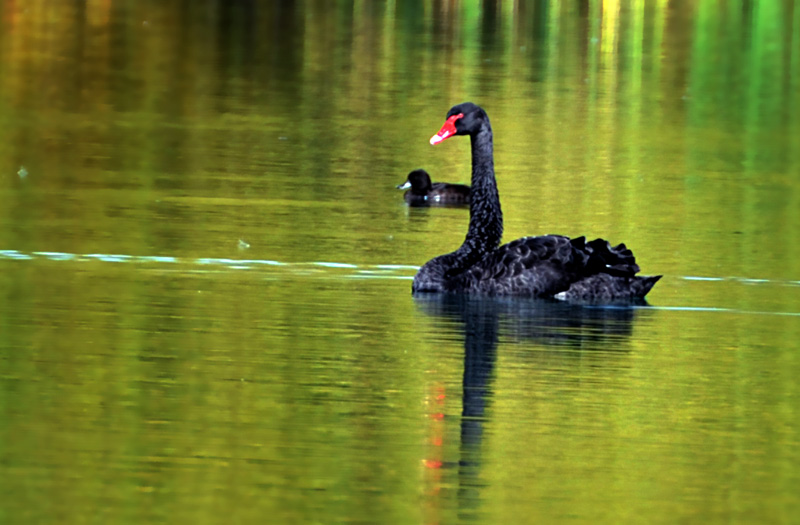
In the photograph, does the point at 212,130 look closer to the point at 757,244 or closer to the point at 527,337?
the point at 757,244

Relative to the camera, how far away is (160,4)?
62062 millimetres

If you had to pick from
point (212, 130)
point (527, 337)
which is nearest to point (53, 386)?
point (527, 337)

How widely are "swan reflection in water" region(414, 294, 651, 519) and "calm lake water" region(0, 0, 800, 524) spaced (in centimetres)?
5

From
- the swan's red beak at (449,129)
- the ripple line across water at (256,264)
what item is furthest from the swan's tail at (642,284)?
the swan's red beak at (449,129)

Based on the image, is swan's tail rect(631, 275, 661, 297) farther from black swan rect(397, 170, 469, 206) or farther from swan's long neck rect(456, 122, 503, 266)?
black swan rect(397, 170, 469, 206)

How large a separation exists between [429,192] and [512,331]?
888 cm

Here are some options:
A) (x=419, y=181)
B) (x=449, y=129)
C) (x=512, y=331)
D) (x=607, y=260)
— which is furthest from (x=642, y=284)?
(x=419, y=181)

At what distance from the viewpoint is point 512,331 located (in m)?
13.6

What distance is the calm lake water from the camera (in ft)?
29.1

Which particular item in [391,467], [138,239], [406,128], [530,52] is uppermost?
[530,52]

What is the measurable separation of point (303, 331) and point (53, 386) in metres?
2.62

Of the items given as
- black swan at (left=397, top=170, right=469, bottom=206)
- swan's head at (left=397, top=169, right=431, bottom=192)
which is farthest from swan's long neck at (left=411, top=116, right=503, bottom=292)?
swan's head at (left=397, top=169, right=431, bottom=192)

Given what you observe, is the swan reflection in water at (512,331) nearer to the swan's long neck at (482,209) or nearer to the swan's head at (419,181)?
the swan's long neck at (482,209)

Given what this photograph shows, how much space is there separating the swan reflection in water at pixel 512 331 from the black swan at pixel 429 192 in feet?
22.0
